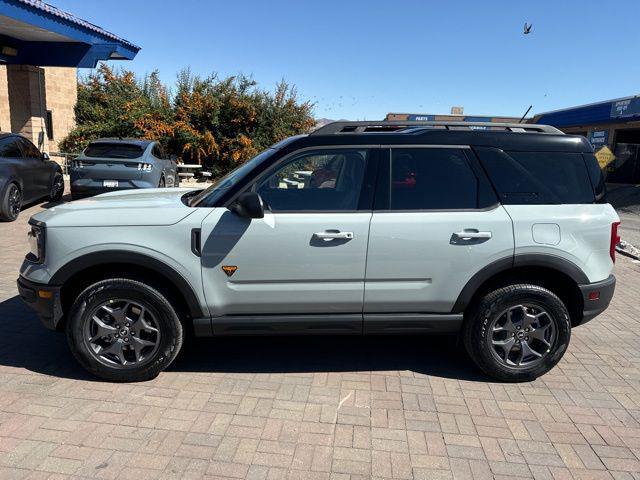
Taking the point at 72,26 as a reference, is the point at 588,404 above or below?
below

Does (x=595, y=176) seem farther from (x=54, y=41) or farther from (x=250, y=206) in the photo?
(x=54, y=41)

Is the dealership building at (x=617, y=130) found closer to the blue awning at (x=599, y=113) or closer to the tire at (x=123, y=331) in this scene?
the blue awning at (x=599, y=113)

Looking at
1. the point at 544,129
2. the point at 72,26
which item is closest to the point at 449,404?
the point at 544,129

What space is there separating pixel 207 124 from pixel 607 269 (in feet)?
56.1

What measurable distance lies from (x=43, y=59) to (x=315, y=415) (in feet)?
52.9

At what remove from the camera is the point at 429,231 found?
362cm

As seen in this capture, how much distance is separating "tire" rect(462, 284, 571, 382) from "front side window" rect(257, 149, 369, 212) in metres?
1.30

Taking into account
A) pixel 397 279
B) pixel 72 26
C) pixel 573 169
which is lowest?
pixel 397 279

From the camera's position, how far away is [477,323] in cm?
379

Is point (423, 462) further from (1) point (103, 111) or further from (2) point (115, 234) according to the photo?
(1) point (103, 111)

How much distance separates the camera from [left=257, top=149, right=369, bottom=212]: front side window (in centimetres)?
368

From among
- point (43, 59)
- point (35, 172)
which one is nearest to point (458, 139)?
point (35, 172)

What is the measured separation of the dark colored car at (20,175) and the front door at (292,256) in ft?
24.1

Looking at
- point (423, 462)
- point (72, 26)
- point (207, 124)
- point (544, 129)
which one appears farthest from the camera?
point (207, 124)
